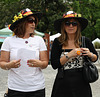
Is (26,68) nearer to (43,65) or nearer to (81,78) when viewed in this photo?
(43,65)

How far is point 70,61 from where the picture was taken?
2904 mm

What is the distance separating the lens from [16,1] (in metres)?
33.6

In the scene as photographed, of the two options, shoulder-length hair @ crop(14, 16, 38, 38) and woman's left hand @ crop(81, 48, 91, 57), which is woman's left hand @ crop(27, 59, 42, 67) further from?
woman's left hand @ crop(81, 48, 91, 57)

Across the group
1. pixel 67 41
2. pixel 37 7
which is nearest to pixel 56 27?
pixel 67 41

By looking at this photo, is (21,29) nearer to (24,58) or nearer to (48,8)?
(24,58)

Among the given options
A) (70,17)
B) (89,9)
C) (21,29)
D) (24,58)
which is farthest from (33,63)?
(89,9)

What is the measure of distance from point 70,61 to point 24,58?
0.63 metres

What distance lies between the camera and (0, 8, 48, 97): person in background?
265cm

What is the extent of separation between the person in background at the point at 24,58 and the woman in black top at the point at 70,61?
0.80ft

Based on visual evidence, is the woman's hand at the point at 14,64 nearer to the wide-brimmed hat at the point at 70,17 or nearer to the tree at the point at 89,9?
the wide-brimmed hat at the point at 70,17

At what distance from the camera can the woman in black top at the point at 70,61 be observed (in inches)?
113

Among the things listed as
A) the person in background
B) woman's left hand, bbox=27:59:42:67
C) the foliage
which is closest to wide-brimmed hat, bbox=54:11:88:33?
the person in background

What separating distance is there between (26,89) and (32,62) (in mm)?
350

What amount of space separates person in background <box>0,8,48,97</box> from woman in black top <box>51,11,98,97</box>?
0.24m
